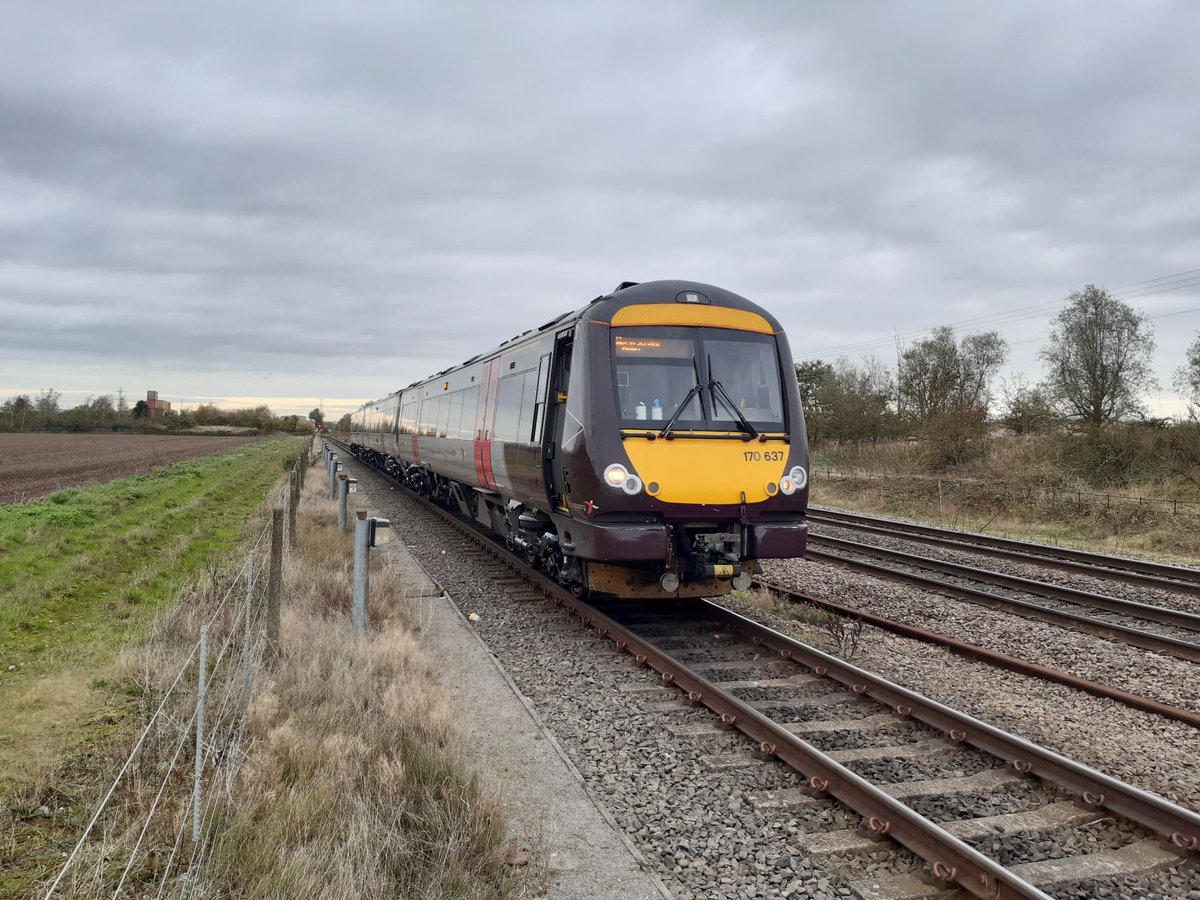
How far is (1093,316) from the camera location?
30.4 metres

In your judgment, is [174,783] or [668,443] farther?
[668,443]

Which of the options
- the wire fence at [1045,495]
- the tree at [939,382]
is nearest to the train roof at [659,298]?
the wire fence at [1045,495]

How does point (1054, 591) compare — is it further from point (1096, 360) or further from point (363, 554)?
point (1096, 360)

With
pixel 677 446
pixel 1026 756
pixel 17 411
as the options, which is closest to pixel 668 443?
pixel 677 446

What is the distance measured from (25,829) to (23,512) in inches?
614

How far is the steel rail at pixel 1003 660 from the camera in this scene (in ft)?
19.6

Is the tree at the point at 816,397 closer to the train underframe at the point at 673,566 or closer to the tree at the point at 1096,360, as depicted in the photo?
the tree at the point at 1096,360

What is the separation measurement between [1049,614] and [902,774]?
17.6 feet

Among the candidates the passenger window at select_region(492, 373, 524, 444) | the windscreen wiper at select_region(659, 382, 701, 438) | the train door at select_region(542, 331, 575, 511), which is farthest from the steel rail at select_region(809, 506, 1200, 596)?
the passenger window at select_region(492, 373, 524, 444)

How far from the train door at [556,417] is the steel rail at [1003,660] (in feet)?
10.7

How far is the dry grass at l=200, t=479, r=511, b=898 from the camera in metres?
3.34

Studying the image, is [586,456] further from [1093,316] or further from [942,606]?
[1093,316]

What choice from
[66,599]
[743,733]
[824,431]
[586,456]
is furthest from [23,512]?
[824,431]

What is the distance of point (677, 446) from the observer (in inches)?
291
